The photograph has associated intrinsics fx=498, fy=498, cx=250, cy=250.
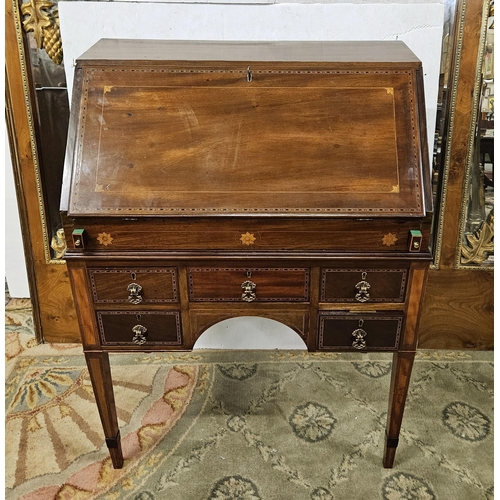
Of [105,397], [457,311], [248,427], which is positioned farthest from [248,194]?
[457,311]

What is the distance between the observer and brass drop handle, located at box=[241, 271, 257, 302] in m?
1.67

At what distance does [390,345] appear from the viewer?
5.78ft

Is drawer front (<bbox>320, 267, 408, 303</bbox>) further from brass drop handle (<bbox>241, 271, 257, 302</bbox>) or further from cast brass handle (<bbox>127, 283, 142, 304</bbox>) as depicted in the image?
cast brass handle (<bbox>127, 283, 142, 304</bbox>)

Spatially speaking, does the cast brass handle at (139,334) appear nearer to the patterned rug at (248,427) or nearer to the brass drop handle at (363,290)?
the patterned rug at (248,427)

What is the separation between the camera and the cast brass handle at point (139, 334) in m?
1.74

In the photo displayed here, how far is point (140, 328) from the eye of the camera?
1.74 m

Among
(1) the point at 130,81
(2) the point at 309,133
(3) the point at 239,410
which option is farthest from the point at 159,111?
(3) the point at 239,410

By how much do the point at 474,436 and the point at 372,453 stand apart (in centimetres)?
47

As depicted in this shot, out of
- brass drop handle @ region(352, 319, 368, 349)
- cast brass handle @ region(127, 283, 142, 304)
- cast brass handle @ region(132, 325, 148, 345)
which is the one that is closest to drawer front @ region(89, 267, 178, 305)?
cast brass handle @ region(127, 283, 142, 304)

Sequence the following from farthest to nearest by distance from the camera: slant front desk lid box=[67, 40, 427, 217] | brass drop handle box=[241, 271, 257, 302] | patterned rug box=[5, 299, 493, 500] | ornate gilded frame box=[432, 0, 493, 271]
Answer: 1. ornate gilded frame box=[432, 0, 493, 271]
2. patterned rug box=[5, 299, 493, 500]
3. brass drop handle box=[241, 271, 257, 302]
4. slant front desk lid box=[67, 40, 427, 217]

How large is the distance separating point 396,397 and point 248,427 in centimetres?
69

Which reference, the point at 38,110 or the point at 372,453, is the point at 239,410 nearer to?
the point at 372,453

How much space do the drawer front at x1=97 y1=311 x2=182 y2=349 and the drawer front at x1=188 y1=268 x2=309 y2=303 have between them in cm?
13

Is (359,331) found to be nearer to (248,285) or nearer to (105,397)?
(248,285)
